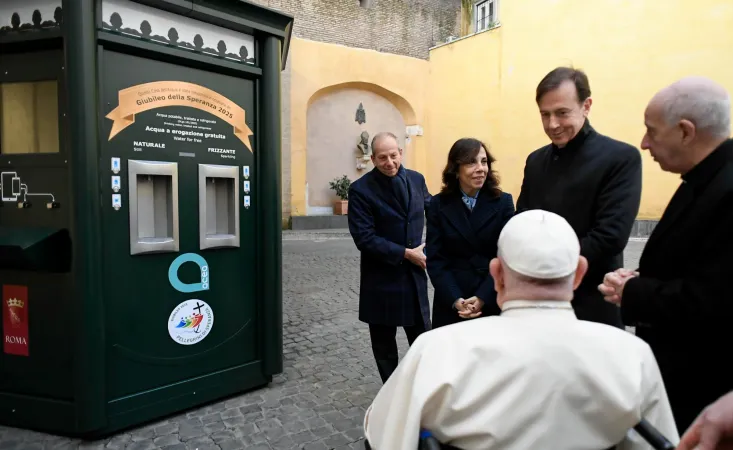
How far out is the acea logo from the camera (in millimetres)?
3180

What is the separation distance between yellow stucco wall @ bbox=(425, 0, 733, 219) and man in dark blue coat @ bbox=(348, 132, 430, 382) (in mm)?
10335

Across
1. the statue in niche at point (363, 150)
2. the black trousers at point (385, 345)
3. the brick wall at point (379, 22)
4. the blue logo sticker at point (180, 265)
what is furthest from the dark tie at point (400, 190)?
the statue in niche at point (363, 150)

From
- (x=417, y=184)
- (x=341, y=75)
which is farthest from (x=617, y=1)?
(x=417, y=184)

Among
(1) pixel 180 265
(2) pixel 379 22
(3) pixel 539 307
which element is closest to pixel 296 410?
(1) pixel 180 265

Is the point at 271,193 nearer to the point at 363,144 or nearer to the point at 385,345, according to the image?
the point at 385,345

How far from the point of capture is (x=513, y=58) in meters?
14.8

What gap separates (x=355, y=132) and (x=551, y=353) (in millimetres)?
15576

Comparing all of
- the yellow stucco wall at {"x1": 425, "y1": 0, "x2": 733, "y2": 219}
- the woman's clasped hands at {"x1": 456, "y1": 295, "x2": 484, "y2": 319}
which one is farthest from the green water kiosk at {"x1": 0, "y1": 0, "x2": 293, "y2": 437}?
the yellow stucco wall at {"x1": 425, "y1": 0, "x2": 733, "y2": 219}

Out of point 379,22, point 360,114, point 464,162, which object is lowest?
point 464,162

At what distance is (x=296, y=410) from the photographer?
335cm

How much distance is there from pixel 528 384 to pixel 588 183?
133 cm

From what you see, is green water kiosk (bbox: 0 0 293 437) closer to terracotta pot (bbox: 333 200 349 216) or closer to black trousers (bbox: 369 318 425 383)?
black trousers (bbox: 369 318 425 383)

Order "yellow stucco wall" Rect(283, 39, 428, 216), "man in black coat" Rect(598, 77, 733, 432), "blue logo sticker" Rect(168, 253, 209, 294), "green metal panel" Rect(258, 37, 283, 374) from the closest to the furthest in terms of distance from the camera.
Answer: "man in black coat" Rect(598, 77, 733, 432) → "blue logo sticker" Rect(168, 253, 209, 294) → "green metal panel" Rect(258, 37, 283, 374) → "yellow stucco wall" Rect(283, 39, 428, 216)

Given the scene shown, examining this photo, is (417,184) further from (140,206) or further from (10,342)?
(10,342)
